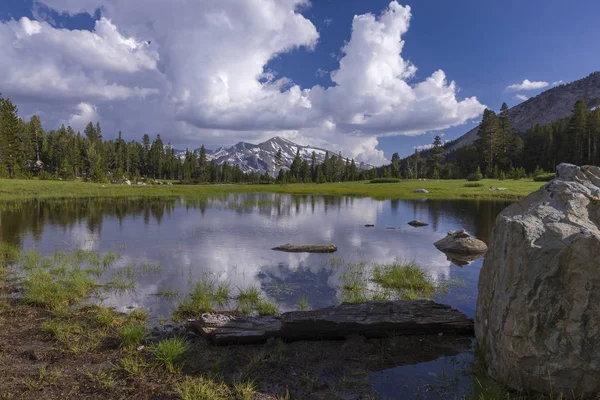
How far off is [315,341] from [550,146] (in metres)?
147

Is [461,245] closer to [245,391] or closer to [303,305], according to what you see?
[303,305]

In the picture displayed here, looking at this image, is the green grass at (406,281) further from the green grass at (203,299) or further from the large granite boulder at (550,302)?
the green grass at (203,299)

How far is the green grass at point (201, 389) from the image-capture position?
6.15 meters

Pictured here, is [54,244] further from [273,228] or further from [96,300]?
[273,228]

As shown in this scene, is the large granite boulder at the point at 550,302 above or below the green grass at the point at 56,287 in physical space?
above

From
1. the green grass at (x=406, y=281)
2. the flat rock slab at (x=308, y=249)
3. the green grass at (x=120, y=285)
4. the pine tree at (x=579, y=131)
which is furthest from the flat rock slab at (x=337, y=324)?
the pine tree at (x=579, y=131)

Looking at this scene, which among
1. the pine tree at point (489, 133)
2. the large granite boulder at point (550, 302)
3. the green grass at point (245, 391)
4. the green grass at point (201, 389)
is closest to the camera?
the large granite boulder at point (550, 302)

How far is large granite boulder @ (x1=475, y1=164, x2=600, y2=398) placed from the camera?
18.4 feet

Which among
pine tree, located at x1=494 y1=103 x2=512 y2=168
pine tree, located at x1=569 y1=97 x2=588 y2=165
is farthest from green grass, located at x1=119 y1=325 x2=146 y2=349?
pine tree, located at x1=569 y1=97 x2=588 y2=165

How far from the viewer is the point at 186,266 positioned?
1720 centimetres

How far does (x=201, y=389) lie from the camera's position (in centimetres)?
629

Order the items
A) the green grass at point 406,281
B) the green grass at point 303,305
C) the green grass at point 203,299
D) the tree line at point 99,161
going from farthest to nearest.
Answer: the tree line at point 99,161, the green grass at point 406,281, the green grass at point 303,305, the green grass at point 203,299

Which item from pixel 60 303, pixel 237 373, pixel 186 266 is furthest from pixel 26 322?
pixel 186 266

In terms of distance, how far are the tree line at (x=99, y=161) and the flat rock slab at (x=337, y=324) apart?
98.8m
